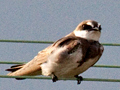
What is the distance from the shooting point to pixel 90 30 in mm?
8625

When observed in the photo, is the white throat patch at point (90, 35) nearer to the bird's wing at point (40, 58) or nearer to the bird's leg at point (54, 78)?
the bird's wing at point (40, 58)

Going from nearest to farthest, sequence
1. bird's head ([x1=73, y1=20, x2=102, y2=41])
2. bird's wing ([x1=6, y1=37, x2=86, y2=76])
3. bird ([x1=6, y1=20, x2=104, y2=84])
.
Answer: bird ([x1=6, y1=20, x2=104, y2=84]) → bird's wing ([x1=6, y1=37, x2=86, y2=76]) → bird's head ([x1=73, y1=20, x2=102, y2=41])

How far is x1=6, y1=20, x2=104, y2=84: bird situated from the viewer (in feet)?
26.5

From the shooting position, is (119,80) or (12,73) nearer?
(119,80)

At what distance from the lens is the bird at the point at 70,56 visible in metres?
8.06

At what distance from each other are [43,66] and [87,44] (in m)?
0.75

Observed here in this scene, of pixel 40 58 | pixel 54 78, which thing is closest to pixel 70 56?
pixel 54 78

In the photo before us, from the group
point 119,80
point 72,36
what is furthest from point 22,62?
point 119,80

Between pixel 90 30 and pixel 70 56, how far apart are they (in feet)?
2.59

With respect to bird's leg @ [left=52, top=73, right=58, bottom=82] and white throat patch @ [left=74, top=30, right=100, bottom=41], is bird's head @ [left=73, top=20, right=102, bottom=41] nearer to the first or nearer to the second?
white throat patch @ [left=74, top=30, right=100, bottom=41]

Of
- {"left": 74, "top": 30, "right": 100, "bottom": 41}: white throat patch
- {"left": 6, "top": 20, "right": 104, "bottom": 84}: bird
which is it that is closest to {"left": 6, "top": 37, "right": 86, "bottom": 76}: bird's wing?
{"left": 6, "top": 20, "right": 104, "bottom": 84}: bird

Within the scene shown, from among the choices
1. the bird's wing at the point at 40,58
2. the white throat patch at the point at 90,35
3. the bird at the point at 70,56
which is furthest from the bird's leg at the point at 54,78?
the white throat patch at the point at 90,35

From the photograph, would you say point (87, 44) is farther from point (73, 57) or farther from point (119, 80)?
point (119, 80)

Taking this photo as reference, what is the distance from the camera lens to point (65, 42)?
8266mm
